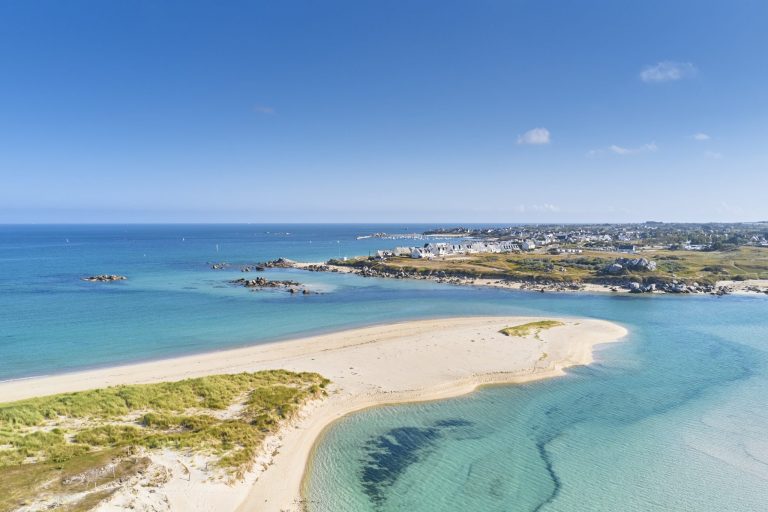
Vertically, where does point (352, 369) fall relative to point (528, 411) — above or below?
above

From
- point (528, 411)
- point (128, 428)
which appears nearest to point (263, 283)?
point (128, 428)

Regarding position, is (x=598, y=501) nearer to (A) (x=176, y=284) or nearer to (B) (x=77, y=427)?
(B) (x=77, y=427)

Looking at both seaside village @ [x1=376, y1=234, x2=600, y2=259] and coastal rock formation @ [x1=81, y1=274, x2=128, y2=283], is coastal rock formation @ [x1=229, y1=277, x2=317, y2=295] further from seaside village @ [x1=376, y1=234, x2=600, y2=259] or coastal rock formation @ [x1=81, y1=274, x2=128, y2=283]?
seaside village @ [x1=376, y1=234, x2=600, y2=259]

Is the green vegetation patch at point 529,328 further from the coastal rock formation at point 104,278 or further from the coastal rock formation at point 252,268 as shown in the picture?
the coastal rock formation at point 104,278

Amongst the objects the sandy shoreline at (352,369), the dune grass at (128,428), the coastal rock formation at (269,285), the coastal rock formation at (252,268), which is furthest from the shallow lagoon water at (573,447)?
the coastal rock formation at (252,268)

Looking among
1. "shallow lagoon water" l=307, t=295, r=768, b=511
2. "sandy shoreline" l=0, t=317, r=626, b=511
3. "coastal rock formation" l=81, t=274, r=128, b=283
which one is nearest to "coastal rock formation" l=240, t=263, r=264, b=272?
"coastal rock formation" l=81, t=274, r=128, b=283

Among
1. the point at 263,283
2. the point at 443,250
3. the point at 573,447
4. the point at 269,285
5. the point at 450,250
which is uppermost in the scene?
the point at 443,250

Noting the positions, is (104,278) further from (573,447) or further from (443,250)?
(573,447)
